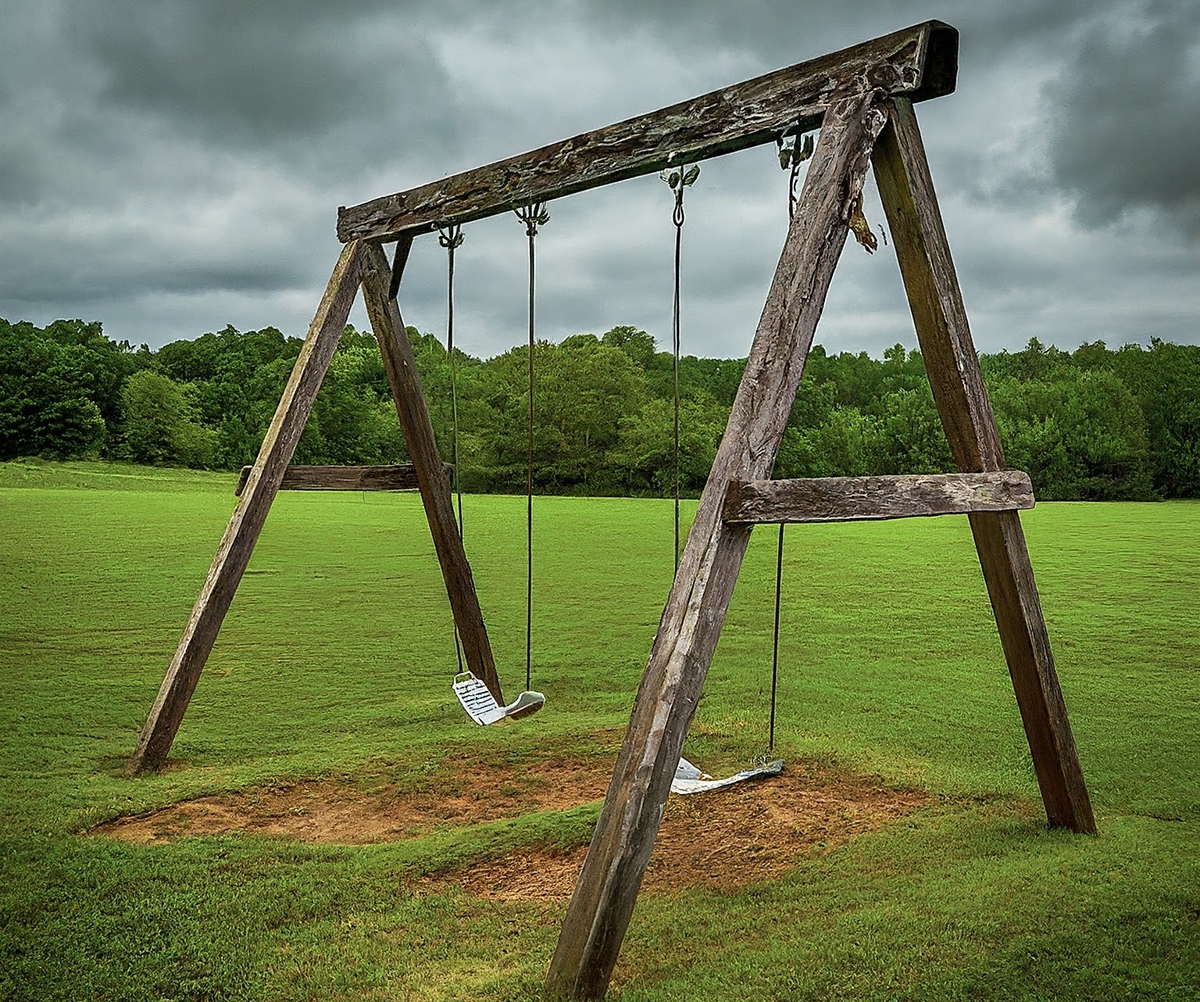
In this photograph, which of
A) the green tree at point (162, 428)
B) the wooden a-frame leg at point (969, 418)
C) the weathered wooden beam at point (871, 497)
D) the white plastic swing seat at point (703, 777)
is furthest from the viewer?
the green tree at point (162, 428)

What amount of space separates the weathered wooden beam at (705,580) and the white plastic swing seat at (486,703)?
6.51ft

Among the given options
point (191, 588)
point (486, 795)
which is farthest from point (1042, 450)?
point (486, 795)

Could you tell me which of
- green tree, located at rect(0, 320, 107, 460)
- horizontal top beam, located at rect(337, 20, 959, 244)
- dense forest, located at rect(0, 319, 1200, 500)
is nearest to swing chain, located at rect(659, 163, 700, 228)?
horizontal top beam, located at rect(337, 20, 959, 244)

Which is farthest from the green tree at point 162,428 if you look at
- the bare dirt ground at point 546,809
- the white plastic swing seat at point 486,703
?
the bare dirt ground at point 546,809

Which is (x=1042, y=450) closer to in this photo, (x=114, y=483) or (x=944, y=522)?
(x=944, y=522)

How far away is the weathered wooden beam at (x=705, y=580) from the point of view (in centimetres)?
217

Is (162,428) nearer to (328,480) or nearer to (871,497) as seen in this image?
(328,480)

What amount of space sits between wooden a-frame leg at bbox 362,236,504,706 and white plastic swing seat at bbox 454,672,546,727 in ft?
0.69

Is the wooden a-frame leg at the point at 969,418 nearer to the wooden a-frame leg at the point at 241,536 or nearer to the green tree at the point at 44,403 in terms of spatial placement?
the wooden a-frame leg at the point at 241,536

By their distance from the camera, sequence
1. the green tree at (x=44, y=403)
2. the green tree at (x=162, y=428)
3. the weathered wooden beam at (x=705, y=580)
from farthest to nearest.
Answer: the green tree at (x=162, y=428) → the green tree at (x=44, y=403) → the weathered wooden beam at (x=705, y=580)

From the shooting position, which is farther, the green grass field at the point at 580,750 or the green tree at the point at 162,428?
the green tree at the point at 162,428

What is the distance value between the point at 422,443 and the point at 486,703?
122cm

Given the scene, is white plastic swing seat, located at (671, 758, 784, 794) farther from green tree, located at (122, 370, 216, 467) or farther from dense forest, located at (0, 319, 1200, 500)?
green tree, located at (122, 370, 216, 467)

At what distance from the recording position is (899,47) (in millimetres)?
2521
